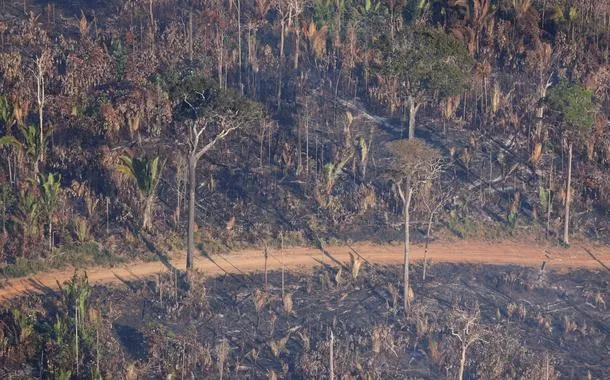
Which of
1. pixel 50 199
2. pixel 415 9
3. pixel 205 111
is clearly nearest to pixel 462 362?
pixel 205 111

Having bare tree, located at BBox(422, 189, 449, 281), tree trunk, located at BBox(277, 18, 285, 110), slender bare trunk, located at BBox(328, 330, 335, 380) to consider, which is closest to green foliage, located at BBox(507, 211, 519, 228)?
bare tree, located at BBox(422, 189, 449, 281)

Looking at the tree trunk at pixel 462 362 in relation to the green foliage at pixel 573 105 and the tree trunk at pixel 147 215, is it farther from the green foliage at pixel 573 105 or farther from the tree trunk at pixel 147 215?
the green foliage at pixel 573 105

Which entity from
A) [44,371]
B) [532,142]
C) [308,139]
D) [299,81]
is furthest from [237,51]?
[44,371]

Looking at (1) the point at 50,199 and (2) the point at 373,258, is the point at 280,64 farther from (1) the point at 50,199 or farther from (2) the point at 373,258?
(1) the point at 50,199

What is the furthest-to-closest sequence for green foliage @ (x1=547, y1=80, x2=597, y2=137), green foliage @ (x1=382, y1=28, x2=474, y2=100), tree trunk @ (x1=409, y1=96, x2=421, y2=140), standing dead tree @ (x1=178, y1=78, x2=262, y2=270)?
tree trunk @ (x1=409, y1=96, x2=421, y2=140), green foliage @ (x1=547, y1=80, x2=597, y2=137), green foliage @ (x1=382, y1=28, x2=474, y2=100), standing dead tree @ (x1=178, y1=78, x2=262, y2=270)

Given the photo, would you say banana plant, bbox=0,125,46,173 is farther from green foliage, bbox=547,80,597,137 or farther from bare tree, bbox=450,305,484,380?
green foliage, bbox=547,80,597,137

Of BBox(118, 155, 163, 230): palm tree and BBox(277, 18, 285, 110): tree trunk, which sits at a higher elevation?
BBox(277, 18, 285, 110): tree trunk

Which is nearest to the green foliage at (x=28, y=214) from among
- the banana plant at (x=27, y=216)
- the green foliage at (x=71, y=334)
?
the banana plant at (x=27, y=216)
